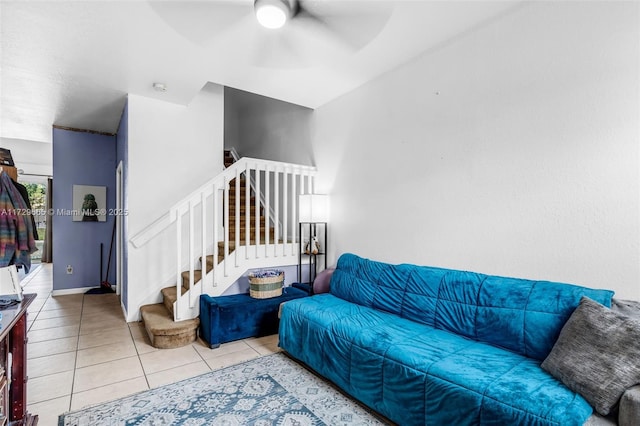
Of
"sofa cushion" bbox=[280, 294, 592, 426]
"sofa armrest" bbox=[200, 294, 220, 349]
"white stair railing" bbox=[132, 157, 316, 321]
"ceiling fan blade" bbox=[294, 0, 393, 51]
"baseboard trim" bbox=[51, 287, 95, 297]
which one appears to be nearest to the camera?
"sofa cushion" bbox=[280, 294, 592, 426]

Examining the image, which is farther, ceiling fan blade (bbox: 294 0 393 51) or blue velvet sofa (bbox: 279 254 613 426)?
ceiling fan blade (bbox: 294 0 393 51)

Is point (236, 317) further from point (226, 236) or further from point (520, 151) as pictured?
point (520, 151)

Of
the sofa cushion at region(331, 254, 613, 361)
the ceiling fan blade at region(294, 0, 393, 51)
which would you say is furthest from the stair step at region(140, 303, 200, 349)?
the ceiling fan blade at region(294, 0, 393, 51)

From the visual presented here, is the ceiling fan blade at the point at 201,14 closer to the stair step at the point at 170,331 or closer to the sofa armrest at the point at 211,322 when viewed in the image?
the sofa armrest at the point at 211,322

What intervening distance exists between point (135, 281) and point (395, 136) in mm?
3312

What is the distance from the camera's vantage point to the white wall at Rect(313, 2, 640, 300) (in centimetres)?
180

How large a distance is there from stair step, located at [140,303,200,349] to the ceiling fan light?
267cm

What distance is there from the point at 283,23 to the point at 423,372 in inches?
85.2

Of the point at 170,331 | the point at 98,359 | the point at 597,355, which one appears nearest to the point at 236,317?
the point at 170,331

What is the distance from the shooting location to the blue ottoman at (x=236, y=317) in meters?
2.95

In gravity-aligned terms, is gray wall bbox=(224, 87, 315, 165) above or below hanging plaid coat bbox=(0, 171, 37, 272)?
above

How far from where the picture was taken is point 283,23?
6.44 feet

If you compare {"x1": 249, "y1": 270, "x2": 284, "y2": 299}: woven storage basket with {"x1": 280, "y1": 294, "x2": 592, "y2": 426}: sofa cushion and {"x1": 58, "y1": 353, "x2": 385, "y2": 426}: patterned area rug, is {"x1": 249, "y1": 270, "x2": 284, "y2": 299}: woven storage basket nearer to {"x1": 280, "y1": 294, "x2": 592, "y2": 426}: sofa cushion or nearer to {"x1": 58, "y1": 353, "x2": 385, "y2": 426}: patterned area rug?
{"x1": 280, "y1": 294, "x2": 592, "y2": 426}: sofa cushion

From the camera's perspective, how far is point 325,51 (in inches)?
104
